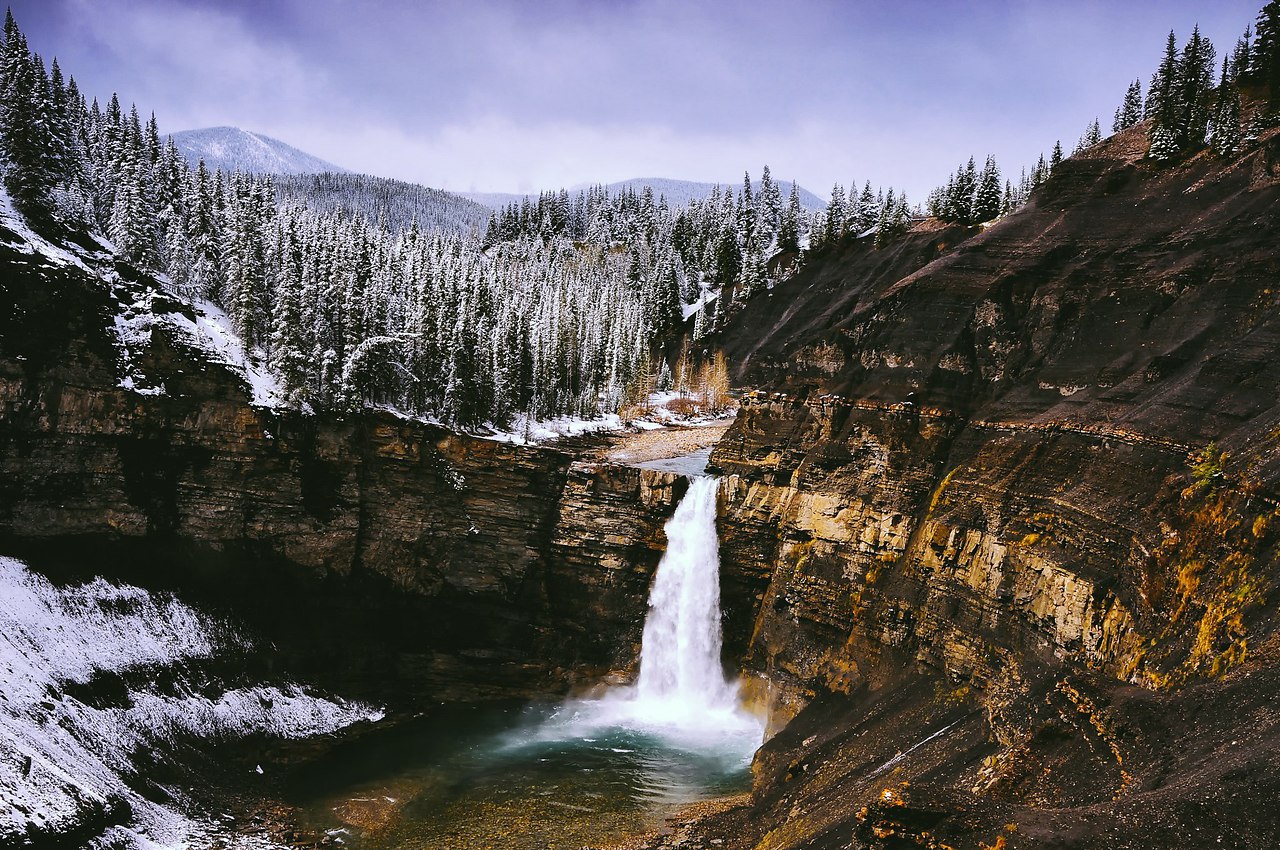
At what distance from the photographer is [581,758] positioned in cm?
3866

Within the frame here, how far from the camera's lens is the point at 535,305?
10019cm

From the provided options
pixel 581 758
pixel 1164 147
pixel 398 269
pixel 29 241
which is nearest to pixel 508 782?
pixel 581 758

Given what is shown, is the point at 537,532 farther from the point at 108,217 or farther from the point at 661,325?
the point at 661,325

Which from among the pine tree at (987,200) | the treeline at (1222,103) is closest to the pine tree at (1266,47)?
the treeline at (1222,103)

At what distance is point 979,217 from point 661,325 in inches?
2077

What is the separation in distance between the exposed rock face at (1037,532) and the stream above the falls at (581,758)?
2.66 m

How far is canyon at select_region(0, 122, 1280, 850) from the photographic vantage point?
19.8 meters

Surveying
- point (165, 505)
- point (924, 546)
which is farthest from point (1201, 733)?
point (165, 505)

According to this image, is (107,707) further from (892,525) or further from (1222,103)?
(1222,103)

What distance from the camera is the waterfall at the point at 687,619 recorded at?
45250mm

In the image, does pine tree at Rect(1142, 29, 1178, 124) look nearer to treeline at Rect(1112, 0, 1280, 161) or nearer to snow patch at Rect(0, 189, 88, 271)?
treeline at Rect(1112, 0, 1280, 161)

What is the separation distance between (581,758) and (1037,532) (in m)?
24.4

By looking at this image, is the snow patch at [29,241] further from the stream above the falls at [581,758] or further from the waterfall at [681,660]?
the waterfall at [681,660]

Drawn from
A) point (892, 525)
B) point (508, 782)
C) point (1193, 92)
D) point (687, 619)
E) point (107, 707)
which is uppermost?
point (1193, 92)
